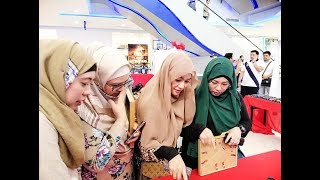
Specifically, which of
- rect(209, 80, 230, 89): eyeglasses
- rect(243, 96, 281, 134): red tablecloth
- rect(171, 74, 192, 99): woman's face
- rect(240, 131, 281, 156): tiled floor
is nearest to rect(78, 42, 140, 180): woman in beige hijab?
rect(171, 74, 192, 99): woman's face

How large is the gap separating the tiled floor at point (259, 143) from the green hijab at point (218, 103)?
2.25 m

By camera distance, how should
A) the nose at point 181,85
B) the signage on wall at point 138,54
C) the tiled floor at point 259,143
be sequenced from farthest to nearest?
the signage on wall at point 138,54 < the tiled floor at point 259,143 < the nose at point 181,85

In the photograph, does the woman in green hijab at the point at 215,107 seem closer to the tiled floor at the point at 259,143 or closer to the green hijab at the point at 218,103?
the green hijab at the point at 218,103

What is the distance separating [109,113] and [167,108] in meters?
0.27

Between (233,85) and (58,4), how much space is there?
609 cm

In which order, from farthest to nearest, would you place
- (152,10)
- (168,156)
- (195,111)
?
1. (152,10)
2. (195,111)
3. (168,156)

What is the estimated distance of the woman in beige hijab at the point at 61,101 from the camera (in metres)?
0.67

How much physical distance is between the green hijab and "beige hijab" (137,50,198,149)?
87mm

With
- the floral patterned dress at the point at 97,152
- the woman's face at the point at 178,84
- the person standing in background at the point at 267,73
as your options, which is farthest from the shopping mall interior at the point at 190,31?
the floral patterned dress at the point at 97,152

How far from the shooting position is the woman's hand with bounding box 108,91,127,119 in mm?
1064
